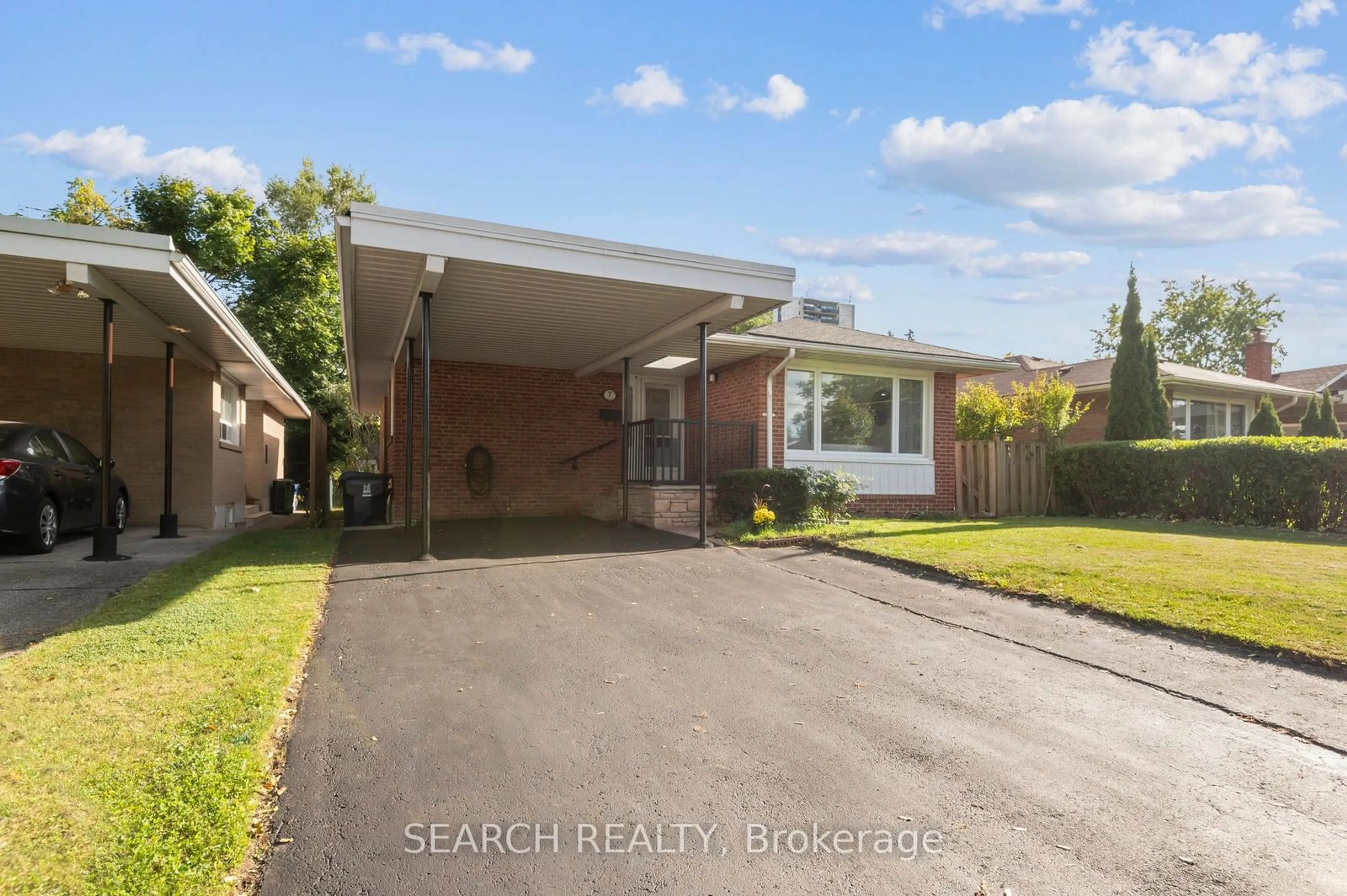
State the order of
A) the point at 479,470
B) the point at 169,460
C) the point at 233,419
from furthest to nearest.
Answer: the point at 233,419 → the point at 479,470 → the point at 169,460

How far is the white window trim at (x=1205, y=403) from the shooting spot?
18.7m

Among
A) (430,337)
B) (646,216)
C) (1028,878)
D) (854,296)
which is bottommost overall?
(1028,878)

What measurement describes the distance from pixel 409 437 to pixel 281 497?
10.8m

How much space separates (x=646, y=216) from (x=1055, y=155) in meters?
6.94

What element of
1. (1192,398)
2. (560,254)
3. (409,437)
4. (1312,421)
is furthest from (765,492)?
(1312,421)

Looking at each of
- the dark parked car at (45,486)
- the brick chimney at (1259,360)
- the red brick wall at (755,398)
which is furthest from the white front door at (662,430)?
the brick chimney at (1259,360)

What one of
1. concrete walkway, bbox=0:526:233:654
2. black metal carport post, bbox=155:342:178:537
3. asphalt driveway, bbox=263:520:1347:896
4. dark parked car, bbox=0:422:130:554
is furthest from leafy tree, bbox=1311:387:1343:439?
dark parked car, bbox=0:422:130:554

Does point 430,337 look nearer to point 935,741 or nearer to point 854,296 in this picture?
point 935,741

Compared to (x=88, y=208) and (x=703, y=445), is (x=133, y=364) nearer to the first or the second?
(x=703, y=445)

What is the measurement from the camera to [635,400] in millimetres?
13773

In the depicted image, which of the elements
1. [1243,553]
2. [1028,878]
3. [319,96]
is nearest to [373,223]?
[319,96]

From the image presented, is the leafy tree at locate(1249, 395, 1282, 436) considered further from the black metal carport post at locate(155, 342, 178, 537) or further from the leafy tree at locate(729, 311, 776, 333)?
the black metal carport post at locate(155, 342, 178, 537)

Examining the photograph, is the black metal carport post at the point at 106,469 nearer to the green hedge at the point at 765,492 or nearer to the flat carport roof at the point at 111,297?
the flat carport roof at the point at 111,297

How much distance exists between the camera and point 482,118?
9.94 m
